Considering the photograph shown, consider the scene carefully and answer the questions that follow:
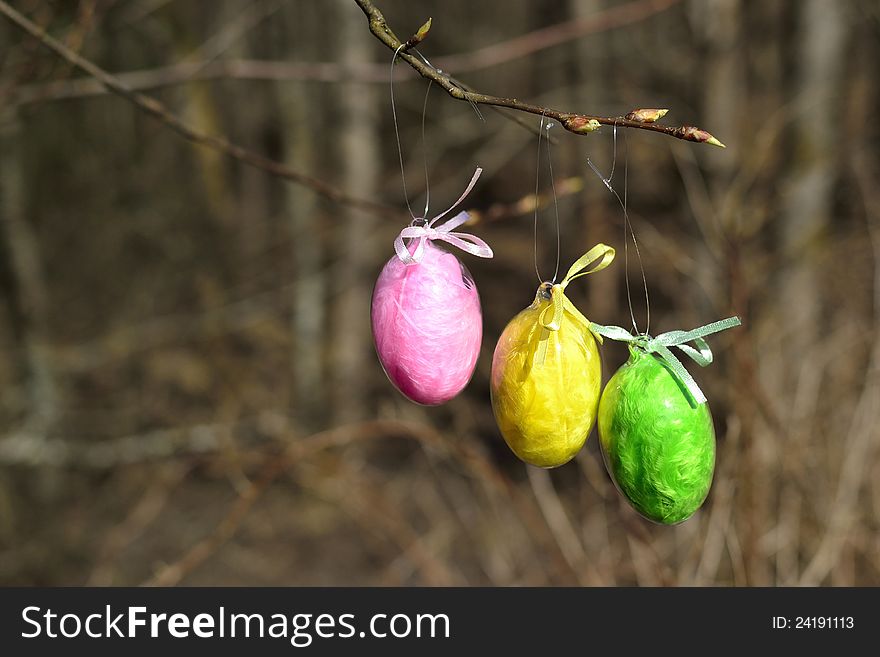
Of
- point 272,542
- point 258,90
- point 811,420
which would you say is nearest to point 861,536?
point 811,420

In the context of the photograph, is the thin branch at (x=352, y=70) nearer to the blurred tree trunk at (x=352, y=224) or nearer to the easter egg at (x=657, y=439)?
the easter egg at (x=657, y=439)

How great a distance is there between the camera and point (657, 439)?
2.69 feet

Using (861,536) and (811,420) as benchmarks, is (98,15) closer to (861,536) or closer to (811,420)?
(811,420)

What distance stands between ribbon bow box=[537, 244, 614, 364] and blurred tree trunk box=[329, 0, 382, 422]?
2879mm

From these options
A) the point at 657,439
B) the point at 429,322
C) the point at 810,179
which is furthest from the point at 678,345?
the point at 810,179

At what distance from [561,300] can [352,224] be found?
10.9 ft

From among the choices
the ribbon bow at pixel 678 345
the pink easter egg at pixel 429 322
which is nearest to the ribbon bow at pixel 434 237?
the pink easter egg at pixel 429 322

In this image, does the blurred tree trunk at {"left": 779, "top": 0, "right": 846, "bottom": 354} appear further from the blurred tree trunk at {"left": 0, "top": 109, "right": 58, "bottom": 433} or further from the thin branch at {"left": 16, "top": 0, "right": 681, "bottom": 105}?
the blurred tree trunk at {"left": 0, "top": 109, "right": 58, "bottom": 433}

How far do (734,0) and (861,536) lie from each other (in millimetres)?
1764

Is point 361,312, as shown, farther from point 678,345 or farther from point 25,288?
point 678,345

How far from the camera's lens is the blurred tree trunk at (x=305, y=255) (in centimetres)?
418

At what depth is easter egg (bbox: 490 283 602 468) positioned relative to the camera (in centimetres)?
84

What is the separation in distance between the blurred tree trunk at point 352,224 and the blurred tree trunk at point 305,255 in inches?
4.6

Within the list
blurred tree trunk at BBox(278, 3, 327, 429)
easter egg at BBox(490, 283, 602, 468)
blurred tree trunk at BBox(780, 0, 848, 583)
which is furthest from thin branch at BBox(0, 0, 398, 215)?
blurred tree trunk at BBox(278, 3, 327, 429)
